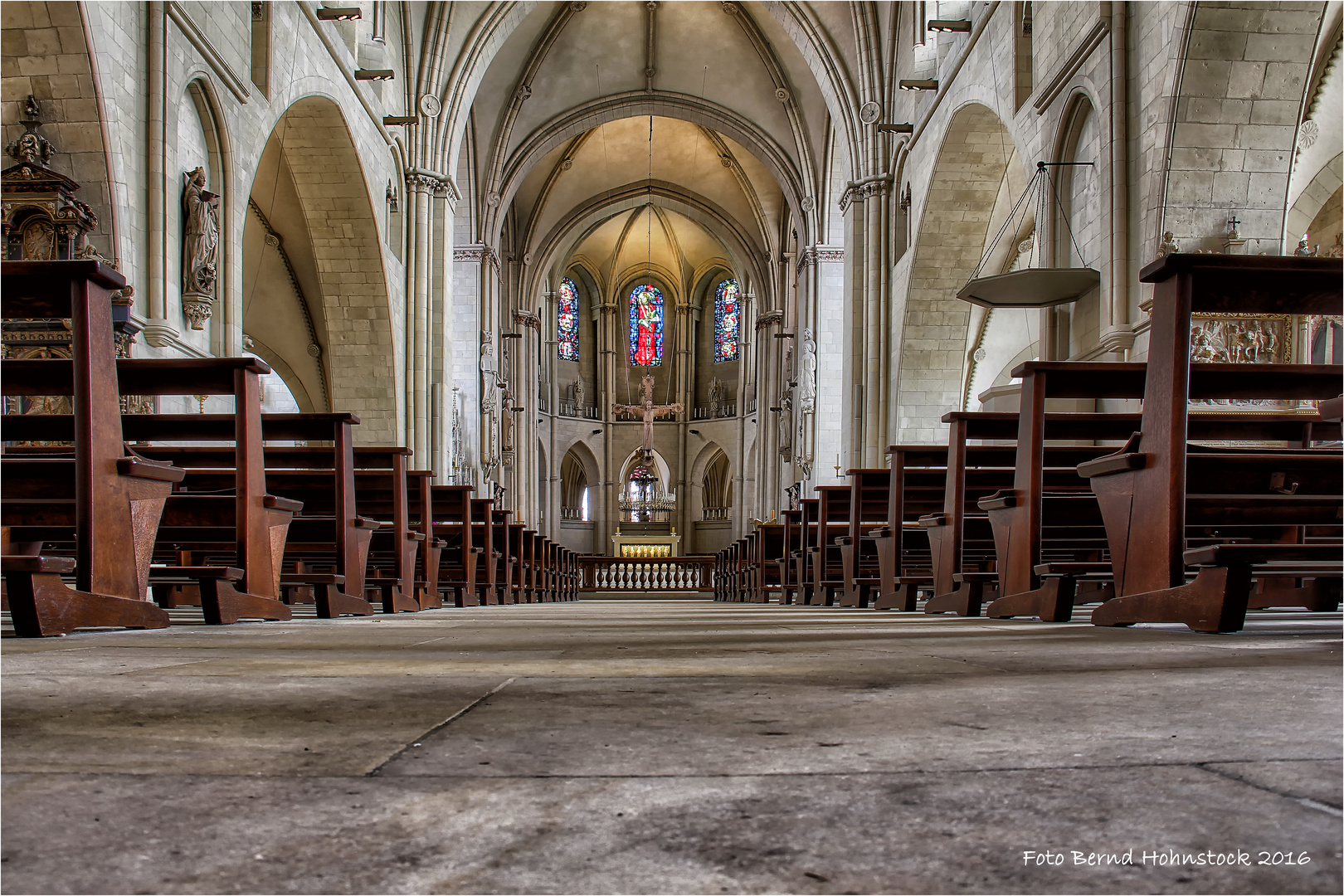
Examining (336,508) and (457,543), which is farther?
(457,543)

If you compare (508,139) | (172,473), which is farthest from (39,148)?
(508,139)

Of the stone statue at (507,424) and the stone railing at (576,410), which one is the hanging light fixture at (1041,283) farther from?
the stone railing at (576,410)

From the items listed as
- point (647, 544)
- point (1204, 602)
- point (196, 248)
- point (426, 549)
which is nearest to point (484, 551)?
point (426, 549)

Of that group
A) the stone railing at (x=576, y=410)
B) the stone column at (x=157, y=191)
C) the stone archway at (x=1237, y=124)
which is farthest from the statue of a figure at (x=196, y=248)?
the stone railing at (x=576, y=410)

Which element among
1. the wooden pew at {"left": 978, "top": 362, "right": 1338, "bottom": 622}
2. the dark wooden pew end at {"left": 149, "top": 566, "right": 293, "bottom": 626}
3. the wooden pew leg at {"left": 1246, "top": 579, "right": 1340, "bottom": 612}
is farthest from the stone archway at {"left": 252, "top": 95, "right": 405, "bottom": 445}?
the wooden pew leg at {"left": 1246, "top": 579, "right": 1340, "bottom": 612}

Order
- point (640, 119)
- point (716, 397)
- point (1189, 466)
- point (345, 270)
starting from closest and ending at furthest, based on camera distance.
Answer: point (1189, 466)
point (345, 270)
point (640, 119)
point (716, 397)

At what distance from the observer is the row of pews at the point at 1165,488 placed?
291cm

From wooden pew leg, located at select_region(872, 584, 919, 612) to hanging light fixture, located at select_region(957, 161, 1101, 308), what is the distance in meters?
2.92

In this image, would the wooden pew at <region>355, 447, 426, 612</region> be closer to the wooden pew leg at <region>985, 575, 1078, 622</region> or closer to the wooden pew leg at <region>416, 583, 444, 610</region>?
the wooden pew leg at <region>416, 583, 444, 610</region>

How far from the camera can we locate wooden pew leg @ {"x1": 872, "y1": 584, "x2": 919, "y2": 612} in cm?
557

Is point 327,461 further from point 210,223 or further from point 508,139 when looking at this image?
point 508,139

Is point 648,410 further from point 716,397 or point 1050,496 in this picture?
point 1050,496

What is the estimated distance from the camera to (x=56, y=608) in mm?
2854

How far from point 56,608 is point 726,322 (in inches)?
1153
